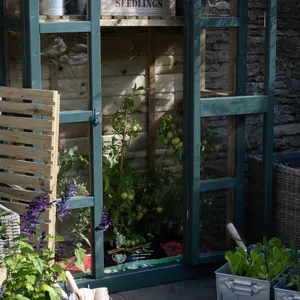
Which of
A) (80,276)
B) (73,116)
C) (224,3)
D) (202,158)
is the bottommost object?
(80,276)

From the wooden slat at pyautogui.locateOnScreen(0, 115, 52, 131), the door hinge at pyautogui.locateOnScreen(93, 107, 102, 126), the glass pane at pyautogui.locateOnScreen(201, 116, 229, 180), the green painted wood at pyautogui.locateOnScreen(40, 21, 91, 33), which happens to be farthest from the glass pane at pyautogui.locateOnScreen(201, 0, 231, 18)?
the wooden slat at pyautogui.locateOnScreen(0, 115, 52, 131)

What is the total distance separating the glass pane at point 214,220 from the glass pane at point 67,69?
3.68 ft

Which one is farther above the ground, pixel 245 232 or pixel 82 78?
pixel 82 78

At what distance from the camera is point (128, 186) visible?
5336 mm

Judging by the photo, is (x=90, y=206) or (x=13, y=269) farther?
(x=90, y=206)

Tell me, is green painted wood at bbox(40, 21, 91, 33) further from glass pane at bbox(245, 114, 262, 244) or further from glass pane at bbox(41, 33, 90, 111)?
glass pane at bbox(245, 114, 262, 244)

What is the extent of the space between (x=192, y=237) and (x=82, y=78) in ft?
4.36

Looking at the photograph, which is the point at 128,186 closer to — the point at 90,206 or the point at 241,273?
the point at 90,206

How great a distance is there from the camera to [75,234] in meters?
4.81

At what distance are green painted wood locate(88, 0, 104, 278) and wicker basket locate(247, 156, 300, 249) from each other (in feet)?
4.09

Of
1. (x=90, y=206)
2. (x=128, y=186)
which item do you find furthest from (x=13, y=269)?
(x=128, y=186)

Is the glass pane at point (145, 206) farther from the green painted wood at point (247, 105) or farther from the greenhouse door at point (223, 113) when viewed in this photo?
the green painted wood at point (247, 105)

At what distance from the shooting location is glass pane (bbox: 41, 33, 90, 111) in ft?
14.8

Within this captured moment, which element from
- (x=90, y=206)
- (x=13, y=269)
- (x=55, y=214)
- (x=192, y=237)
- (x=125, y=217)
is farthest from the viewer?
(x=125, y=217)
